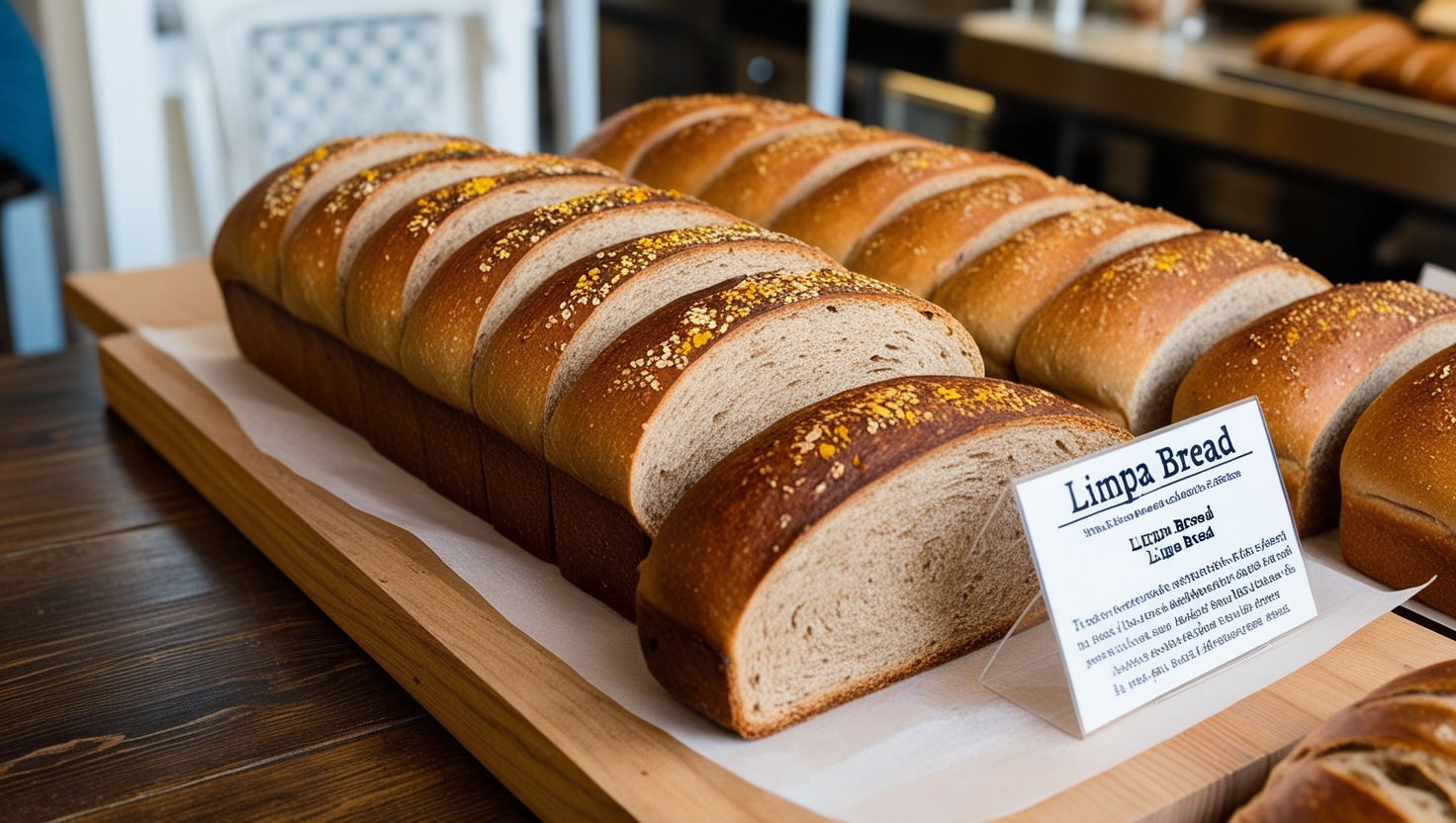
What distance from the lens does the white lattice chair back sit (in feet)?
9.66

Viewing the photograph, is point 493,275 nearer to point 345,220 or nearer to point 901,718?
point 345,220

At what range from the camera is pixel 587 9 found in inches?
143

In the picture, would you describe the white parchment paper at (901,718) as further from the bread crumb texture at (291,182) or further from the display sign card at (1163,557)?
the bread crumb texture at (291,182)

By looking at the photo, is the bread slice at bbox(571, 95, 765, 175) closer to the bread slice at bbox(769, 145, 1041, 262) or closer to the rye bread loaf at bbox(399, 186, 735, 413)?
the bread slice at bbox(769, 145, 1041, 262)

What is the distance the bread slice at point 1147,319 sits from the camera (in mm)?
1497

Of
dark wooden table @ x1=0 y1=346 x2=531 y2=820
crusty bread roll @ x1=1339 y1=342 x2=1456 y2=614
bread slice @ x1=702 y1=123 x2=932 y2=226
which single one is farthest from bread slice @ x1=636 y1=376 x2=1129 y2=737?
bread slice @ x1=702 y1=123 x2=932 y2=226

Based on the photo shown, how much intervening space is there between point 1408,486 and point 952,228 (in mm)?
688

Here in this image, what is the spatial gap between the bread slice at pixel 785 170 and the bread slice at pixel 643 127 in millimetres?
226

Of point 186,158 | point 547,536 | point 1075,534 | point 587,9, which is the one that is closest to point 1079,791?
point 1075,534

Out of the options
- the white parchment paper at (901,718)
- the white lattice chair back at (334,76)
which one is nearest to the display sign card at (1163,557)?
the white parchment paper at (901,718)

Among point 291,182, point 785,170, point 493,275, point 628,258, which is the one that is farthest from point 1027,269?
point 291,182

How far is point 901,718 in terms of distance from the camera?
1.06 metres

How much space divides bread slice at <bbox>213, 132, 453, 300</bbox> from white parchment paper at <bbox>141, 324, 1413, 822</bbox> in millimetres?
534

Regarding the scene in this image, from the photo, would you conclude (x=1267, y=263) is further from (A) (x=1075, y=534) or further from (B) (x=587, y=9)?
(B) (x=587, y=9)
